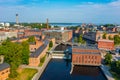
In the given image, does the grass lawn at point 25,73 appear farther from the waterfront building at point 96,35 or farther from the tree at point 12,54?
the waterfront building at point 96,35

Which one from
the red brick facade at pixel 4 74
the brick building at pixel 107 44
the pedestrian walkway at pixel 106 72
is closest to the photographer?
the red brick facade at pixel 4 74

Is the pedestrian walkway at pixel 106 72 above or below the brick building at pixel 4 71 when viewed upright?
below

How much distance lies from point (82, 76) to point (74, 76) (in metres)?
1.63

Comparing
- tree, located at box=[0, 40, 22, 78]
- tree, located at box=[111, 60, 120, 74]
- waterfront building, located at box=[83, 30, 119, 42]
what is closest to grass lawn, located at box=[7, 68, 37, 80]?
A: tree, located at box=[0, 40, 22, 78]

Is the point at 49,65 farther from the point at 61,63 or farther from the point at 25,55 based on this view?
the point at 25,55

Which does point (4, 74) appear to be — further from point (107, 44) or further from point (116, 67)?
point (107, 44)

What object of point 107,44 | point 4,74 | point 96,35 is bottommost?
point 107,44

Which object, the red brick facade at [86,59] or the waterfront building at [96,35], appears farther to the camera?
the waterfront building at [96,35]

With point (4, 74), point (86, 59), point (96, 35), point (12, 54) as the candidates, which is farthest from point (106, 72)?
point (96, 35)

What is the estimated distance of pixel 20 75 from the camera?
37.8 m

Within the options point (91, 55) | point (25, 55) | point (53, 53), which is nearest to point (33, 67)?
point (25, 55)

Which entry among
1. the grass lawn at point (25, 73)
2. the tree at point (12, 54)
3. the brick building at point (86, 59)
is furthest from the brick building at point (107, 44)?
the tree at point (12, 54)

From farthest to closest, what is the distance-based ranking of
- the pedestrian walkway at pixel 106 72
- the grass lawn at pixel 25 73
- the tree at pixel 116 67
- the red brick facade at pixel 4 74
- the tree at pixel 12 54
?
1. the tree at pixel 12 54
2. the tree at pixel 116 67
3. the pedestrian walkway at pixel 106 72
4. the grass lawn at pixel 25 73
5. the red brick facade at pixel 4 74

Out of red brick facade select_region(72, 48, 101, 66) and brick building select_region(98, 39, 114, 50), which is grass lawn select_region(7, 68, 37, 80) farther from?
brick building select_region(98, 39, 114, 50)
